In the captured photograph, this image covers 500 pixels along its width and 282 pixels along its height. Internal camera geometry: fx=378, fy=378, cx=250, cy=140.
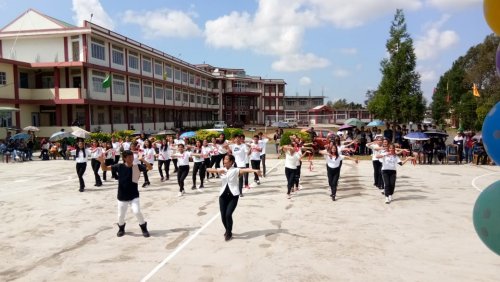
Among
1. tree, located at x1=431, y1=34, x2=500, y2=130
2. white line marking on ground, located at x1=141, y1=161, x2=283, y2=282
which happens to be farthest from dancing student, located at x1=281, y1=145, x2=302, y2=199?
tree, located at x1=431, y1=34, x2=500, y2=130

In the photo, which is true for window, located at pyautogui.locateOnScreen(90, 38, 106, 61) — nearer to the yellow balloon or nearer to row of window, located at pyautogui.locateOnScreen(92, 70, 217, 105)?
row of window, located at pyautogui.locateOnScreen(92, 70, 217, 105)

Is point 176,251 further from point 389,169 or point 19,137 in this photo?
point 19,137

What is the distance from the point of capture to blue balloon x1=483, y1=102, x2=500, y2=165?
12.4 feet

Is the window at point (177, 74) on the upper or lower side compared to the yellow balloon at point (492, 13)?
upper

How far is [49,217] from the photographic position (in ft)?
30.3

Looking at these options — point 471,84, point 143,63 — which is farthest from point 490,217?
point 471,84

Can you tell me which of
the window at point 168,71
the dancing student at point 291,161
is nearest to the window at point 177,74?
the window at point 168,71

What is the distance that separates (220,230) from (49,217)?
449 centimetres

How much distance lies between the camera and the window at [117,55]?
3647 centimetres

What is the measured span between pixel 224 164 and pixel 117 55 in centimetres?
3329

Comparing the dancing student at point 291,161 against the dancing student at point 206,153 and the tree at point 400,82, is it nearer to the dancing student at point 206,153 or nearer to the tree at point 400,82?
the dancing student at point 206,153

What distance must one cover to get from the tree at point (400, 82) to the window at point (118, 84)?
984 inches

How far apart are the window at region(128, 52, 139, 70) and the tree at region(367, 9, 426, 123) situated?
26.3 meters

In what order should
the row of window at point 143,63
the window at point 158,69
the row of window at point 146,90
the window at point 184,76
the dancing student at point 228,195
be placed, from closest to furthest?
the dancing student at point 228,195
the row of window at point 143,63
the row of window at point 146,90
the window at point 158,69
the window at point 184,76
